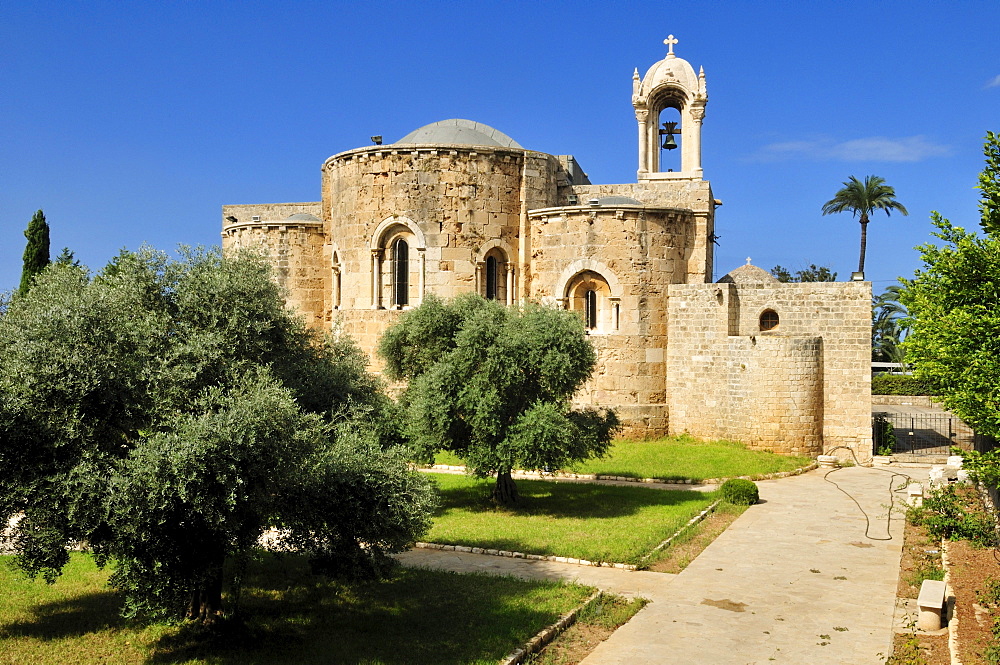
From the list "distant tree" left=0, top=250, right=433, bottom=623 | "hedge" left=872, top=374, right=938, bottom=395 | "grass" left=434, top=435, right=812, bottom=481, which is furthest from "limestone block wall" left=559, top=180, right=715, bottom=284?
"hedge" left=872, top=374, right=938, bottom=395

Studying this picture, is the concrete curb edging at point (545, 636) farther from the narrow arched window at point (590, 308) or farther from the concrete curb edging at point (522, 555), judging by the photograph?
the narrow arched window at point (590, 308)

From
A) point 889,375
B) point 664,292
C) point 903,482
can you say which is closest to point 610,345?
point 664,292

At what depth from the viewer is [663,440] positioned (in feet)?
79.2

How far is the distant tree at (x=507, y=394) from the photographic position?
50.8ft

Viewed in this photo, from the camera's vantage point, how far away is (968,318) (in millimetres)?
11102

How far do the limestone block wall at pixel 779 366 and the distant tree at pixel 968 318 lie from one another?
929 cm

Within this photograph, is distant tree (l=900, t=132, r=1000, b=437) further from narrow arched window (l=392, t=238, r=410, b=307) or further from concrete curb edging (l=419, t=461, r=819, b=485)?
narrow arched window (l=392, t=238, r=410, b=307)

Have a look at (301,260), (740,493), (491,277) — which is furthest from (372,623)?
(301,260)

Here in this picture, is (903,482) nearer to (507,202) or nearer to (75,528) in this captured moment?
(507,202)

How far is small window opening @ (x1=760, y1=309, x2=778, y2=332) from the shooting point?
79.0ft

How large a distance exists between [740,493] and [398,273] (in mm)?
12267

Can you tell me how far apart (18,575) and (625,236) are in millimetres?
17040

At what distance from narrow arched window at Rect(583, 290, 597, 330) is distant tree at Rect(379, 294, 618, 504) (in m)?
8.18

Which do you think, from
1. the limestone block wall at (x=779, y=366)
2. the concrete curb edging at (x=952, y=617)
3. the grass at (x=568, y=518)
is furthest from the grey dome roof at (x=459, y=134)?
the concrete curb edging at (x=952, y=617)
